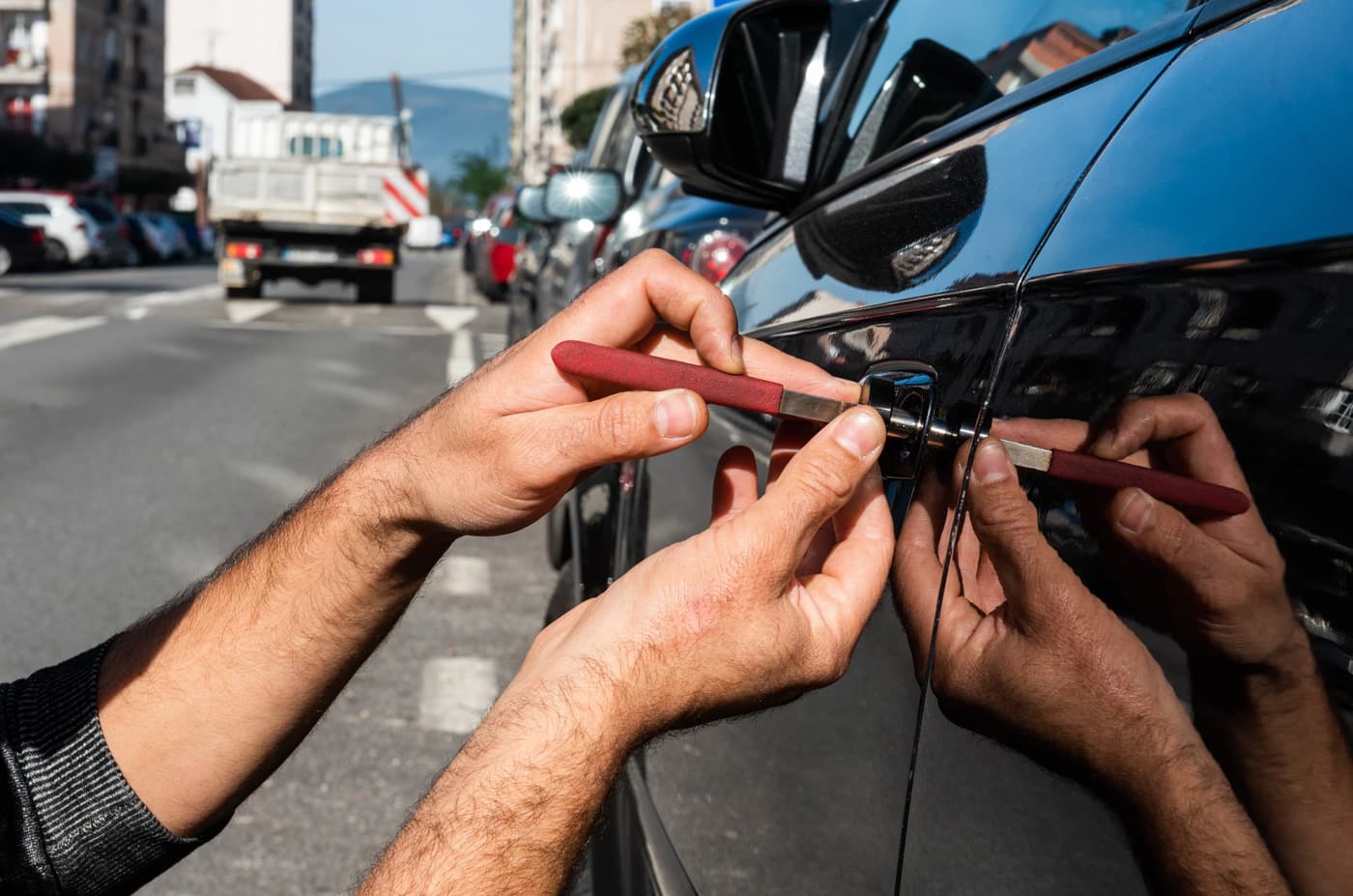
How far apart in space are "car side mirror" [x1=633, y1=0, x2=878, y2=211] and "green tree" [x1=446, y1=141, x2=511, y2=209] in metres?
106

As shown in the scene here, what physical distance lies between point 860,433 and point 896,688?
190 millimetres

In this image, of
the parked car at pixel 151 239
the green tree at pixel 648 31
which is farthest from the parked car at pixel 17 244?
the green tree at pixel 648 31

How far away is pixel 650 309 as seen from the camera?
134 cm

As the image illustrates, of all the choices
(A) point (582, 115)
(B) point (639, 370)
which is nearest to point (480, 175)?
(A) point (582, 115)

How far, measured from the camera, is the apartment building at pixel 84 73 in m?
62.2

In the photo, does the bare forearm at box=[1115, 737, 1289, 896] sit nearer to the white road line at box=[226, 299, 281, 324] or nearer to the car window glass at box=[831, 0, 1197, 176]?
the car window glass at box=[831, 0, 1197, 176]

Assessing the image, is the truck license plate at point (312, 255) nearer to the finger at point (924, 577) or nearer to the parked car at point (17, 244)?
the parked car at point (17, 244)

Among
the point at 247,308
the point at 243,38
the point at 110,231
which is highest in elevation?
the point at 243,38

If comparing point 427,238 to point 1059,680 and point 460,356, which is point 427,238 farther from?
point 1059,680

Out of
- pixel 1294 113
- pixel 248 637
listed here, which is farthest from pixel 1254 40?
pixel 248 637

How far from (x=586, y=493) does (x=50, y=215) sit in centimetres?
2942

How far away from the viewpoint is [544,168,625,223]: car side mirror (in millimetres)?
5902

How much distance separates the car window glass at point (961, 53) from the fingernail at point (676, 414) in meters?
0.54

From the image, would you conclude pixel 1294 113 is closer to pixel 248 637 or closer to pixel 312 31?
pixel 248 637
